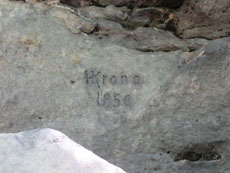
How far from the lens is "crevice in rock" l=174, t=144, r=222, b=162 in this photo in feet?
4.29

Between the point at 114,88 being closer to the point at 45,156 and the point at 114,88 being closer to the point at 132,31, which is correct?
the point at 132,31

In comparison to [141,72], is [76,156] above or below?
above

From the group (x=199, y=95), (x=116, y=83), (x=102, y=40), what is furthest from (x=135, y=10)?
(x=199, y=95)

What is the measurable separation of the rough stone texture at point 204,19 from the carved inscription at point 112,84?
0.91ft

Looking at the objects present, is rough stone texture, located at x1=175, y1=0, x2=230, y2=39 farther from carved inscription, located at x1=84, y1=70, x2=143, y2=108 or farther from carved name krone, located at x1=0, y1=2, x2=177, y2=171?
carved inscription, located at x1=84, y1=70, x2=143, y2=108

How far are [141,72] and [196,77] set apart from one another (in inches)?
7.7

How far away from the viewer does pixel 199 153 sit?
1.32 metres

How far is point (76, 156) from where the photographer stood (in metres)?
0.74

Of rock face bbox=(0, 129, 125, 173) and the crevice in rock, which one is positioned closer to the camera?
rock face bbox=(0, 129, 125, 173)

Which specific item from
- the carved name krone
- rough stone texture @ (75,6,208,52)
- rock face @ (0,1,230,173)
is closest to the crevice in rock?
rock face @ (0,1,230,173)

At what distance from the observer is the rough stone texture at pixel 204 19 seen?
139 cm

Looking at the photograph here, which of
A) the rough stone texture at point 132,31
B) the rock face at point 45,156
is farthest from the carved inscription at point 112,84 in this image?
the rock face at point 45,156

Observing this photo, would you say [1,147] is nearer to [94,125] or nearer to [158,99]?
[94,125]

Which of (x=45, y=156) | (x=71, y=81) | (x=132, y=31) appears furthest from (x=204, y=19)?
(x=45, y=156)
